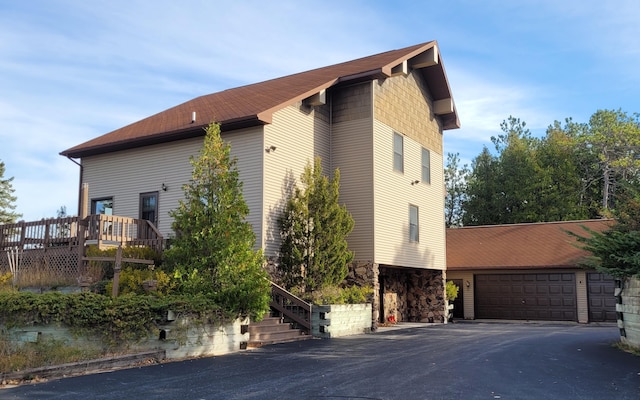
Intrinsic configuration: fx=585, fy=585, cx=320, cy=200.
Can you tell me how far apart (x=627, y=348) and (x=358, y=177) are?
9.45 m

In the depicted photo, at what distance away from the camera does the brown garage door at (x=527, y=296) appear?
79.0 feet

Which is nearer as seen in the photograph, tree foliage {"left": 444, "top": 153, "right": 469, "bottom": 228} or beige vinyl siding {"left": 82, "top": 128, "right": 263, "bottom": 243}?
beige vinyl siding {"left": 82, "top": 128, "right": 263, "bottom": 243}

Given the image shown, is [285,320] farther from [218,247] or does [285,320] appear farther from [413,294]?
[413,294]

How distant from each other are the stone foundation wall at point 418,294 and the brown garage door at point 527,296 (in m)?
2.92

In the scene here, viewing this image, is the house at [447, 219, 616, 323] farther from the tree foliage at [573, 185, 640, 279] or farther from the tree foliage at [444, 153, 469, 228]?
the tree foliage at [444, 153, 469, 228]

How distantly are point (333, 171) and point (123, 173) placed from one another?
278 inches

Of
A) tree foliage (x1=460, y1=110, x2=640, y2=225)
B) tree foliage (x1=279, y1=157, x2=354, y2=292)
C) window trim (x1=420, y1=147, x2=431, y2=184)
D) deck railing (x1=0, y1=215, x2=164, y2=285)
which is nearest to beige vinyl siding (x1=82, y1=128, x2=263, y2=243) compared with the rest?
tree foliage (x1=279, y1=157, x2=354, y2=292)

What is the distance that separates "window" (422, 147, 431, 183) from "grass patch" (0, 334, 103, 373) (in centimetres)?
1535

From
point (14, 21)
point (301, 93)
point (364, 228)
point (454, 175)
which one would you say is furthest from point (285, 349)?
point (454, 175)

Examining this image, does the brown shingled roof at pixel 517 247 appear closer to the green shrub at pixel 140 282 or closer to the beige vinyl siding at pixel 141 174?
the beige vinyl siding at pixel 141 174

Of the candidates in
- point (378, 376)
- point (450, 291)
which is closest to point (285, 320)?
point (378, 376)

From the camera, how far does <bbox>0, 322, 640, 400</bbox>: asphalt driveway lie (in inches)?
295

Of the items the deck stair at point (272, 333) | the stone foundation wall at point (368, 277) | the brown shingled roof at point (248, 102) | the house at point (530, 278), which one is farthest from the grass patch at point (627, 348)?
the brown shingled roof at point (248, 102)

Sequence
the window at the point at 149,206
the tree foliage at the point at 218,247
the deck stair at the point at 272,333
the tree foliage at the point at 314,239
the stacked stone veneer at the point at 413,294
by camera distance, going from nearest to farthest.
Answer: the tree foliage at the point at 218,247
the deck stair at the point at 272,333
the tree foliage at the point at 314,239
the window at the point at 149,206
the stacked stone veneer at the point at 413,294
